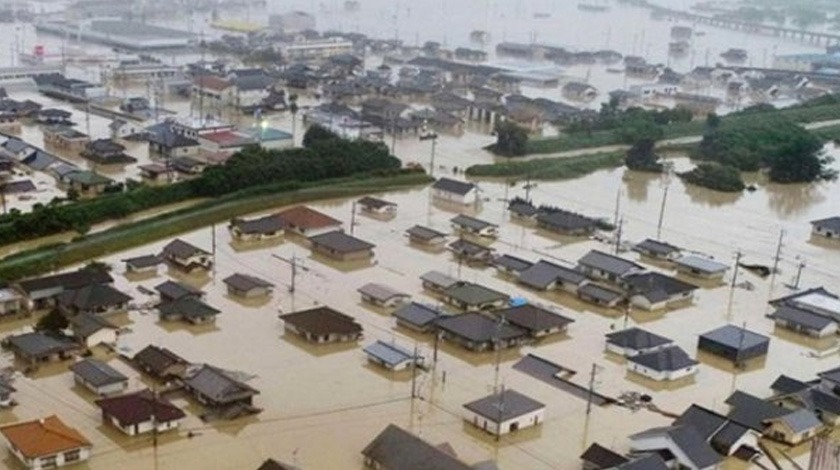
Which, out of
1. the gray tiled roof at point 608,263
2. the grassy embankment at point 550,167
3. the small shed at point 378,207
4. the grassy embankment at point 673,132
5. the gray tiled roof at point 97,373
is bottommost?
the gray tiled roof at point 97,373

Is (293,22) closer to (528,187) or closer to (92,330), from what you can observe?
(528,187)

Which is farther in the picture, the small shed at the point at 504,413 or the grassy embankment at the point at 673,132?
the grassy embankment at the point at 673,132

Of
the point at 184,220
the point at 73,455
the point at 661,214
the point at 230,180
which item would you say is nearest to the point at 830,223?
the point at 661,214

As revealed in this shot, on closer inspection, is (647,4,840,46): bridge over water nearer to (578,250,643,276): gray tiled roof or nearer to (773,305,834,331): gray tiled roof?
(578,250,643,276): gray tiled roof

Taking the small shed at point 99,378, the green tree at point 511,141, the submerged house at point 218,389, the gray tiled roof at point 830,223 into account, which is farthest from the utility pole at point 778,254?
the small shed at point 99,378

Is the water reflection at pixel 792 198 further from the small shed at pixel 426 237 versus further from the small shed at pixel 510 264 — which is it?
the small shed at pixel 426 237

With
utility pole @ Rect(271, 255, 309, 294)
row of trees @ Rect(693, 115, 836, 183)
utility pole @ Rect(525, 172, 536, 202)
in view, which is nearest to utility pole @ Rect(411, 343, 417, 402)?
utility pole @ Rect(271, 255, 309, 294)
